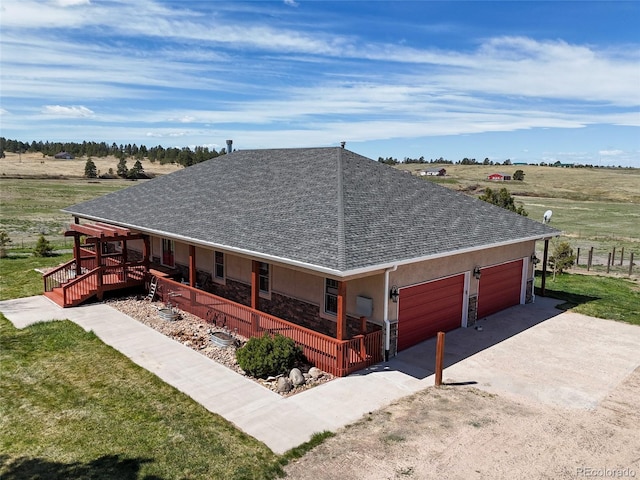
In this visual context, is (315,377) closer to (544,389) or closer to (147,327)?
(544,389)

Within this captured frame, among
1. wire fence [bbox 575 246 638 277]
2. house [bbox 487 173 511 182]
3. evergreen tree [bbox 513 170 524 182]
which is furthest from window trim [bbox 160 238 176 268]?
house [bbox 487 173 511 182]

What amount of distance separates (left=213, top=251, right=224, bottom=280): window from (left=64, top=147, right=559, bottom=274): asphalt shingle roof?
1589 millimetres

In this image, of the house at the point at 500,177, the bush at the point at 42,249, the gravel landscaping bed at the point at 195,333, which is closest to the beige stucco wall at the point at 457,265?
the gravel landscaping bed at the point at 195,333

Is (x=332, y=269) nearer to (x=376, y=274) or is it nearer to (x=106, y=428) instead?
(x=376, y=274)

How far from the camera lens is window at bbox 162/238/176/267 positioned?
19703mm

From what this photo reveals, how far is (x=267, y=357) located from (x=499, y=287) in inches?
375

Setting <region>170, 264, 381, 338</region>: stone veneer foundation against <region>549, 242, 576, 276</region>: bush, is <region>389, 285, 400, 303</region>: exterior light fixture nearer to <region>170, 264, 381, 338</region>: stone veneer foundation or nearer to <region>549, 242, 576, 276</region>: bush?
<region>170, 264, 381, 338</region>: stone veneer foundation

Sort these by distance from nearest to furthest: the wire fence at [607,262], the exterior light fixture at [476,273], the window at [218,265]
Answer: the exterior light fixture at [476,273] → the window at [218,265] → the wire fence at [607,262]

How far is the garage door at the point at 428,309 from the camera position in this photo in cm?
1310

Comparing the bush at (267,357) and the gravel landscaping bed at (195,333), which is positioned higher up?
the bush at (267,357)

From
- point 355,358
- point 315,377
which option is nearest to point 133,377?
point 315,377

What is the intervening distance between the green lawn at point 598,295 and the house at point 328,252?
7.18 feet

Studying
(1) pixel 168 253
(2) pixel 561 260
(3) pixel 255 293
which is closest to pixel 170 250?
(1) pixel 168 253

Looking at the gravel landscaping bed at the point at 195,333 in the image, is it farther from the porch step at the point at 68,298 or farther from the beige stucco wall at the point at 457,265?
the beige stucco wall at the point at 457,265
